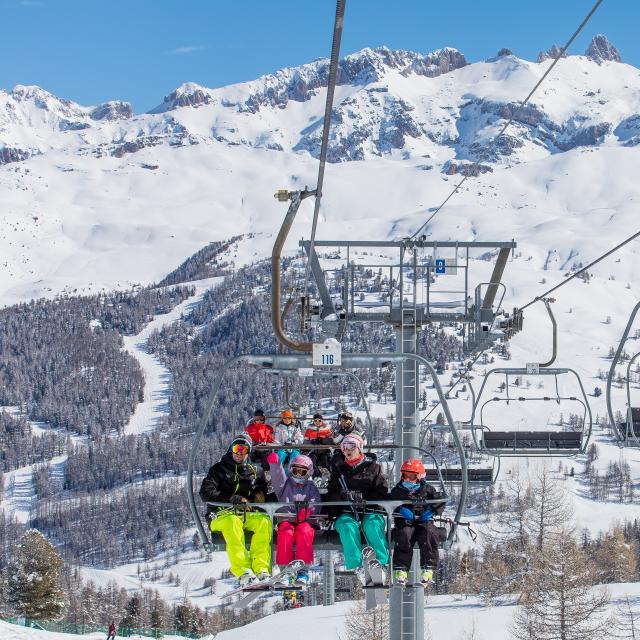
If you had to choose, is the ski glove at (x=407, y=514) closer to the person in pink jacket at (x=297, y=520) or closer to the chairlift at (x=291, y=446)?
the chairlift at (x=291, y=446)

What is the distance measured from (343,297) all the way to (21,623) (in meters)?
33.0

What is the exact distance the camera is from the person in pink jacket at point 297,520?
36.4 ft

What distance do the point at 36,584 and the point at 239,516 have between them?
50.2m

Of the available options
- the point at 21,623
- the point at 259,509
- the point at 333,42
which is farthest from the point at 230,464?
the point at 21,623

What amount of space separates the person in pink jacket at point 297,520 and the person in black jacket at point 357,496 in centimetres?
28

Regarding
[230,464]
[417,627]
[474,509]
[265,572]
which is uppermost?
[230,464]

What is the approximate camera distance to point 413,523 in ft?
36.2

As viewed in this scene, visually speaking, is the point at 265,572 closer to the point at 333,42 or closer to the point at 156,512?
the point at 333,42

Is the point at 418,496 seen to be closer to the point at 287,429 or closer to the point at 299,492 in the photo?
the point at 299,492

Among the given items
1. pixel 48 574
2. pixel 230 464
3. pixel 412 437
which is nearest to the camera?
pixel 230 464

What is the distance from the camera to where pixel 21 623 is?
45.1 meters

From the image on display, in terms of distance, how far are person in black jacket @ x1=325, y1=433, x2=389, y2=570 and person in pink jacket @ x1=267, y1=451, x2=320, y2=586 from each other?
278 mm

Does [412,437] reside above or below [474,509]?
above

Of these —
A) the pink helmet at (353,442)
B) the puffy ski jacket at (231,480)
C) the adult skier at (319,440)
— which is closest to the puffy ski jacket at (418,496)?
the pink helmet at (353,442)
